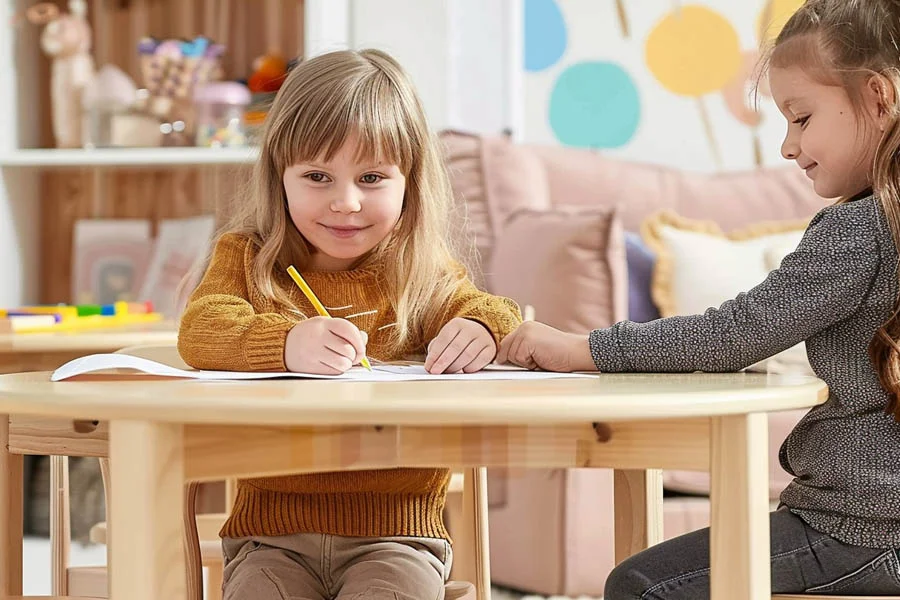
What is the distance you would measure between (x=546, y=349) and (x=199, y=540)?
0.54 metres

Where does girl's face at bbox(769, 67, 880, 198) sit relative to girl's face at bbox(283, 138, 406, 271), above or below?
above

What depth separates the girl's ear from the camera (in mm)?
1062

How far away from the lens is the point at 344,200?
4.06 feet

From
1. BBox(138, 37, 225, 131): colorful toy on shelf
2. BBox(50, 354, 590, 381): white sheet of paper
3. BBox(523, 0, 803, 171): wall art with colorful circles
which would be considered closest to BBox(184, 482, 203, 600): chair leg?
BBox(50, 354, 590, 381): white sheet of paper

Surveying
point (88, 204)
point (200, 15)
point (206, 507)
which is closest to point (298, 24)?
point (200, 15)

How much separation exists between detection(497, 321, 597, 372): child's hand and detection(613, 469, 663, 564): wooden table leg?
0.24 m

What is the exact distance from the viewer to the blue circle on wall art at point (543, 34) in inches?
126

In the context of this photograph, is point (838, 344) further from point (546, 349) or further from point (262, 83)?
point (262, 83)

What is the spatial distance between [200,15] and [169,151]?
447 mm

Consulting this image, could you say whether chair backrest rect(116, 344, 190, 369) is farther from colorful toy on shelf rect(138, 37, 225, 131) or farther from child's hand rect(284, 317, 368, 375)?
colorful toy on shelf rect(138, 37, 225, 131)

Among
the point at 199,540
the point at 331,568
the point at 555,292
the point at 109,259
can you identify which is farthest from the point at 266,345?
the point at 109,259

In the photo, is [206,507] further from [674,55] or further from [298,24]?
[674,55]

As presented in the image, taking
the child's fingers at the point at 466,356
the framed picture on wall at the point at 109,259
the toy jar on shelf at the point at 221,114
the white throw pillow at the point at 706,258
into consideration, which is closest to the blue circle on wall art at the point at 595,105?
the white throw pillow at the point at 706,258

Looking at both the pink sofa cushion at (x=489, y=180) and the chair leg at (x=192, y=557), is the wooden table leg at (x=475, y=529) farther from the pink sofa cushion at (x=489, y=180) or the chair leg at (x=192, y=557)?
the pink sofa cushion at (x=489, y=180)
